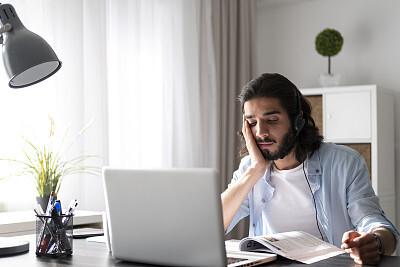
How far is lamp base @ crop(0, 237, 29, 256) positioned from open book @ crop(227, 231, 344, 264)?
25.0 inches

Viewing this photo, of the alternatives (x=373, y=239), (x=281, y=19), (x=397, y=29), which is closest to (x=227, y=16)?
(x=281, y=19)

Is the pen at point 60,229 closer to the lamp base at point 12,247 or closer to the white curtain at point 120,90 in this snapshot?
the lamp base at point 12,247

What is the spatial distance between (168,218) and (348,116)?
2656 millimetres

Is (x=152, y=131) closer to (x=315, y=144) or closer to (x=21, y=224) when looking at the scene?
(x=21, y=224)

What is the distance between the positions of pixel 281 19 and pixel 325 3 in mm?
382

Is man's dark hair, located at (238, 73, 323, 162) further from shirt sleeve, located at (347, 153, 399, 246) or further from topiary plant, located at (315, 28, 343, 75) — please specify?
topiary plant, located at (315, 28, 343, 75)

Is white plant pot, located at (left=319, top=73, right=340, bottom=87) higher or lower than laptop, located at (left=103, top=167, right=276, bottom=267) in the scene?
higher

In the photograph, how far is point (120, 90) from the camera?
3.46 meters

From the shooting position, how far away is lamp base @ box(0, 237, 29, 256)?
1.66 meters

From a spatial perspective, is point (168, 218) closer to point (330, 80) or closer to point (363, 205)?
point (363, 205)

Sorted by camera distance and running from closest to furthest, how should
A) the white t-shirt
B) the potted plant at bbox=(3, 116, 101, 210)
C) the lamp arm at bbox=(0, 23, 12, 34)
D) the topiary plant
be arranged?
the lamp arm at bbox=(0, 23, 12, 34), the white t-shirt, the potted plant at bbox=(3, 116, 101, 210), the topiary plant

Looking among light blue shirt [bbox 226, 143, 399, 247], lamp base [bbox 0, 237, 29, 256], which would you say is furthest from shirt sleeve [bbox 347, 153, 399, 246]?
lamp base [bbox 0, 237, 29, 256]

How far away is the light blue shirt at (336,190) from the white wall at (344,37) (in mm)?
2140

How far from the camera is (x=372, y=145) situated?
12.2 ft
